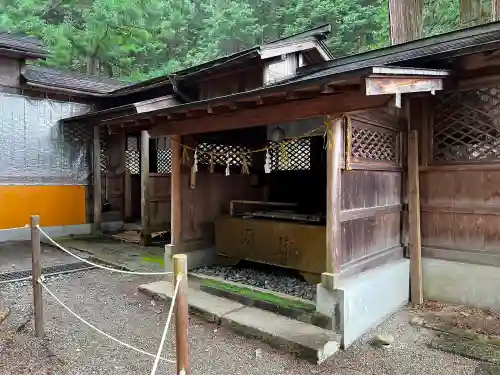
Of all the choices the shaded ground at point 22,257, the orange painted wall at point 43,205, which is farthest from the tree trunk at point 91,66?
the shaded ground at point 22,257

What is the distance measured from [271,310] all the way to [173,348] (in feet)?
4.31

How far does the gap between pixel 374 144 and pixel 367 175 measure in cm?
46

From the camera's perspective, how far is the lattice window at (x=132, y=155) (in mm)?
11055

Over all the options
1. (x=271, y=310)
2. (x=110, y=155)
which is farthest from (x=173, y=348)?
(x=110, y=155)

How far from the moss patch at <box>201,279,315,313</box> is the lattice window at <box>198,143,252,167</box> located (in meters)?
2.03

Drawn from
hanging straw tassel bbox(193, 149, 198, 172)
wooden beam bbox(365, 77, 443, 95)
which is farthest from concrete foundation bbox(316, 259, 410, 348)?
hanging straw tassel bbox(193, 149, 198, 172)

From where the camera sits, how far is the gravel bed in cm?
534

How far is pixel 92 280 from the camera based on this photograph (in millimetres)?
6418

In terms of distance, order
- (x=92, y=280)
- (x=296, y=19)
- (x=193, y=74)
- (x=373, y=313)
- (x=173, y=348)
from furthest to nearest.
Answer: (x=296, y=19) → (x=193, y=74) → (x=92, y=280) → (x=373, y=313) → (x=173, y=348)

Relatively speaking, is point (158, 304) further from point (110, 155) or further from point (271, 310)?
point (110, 155)

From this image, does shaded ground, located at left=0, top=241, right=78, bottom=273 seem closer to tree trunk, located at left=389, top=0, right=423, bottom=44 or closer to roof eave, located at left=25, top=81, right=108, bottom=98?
roof eave, located at left=25, top=81, right=108, bottom=98

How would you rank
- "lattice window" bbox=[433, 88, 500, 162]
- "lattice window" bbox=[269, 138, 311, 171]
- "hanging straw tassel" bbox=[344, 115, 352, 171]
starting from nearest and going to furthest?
1. "hanging straw tassel" bbox=[344, 115, 352, 171]
2. "lattice window" bbox=[433, 88, 500, 162]
3. "lattice window" bbox=[269, 138, 311, 171]

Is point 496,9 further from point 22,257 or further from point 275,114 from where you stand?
point 22,257

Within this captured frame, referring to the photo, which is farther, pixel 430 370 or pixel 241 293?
pixel 241 293
